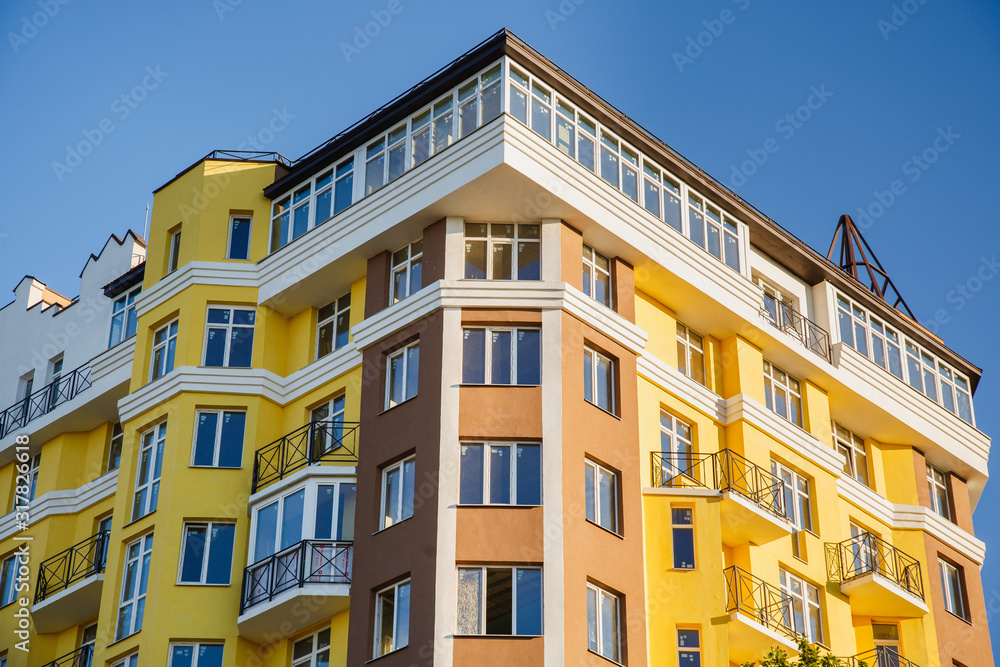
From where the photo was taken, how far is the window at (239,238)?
4219 centimetres

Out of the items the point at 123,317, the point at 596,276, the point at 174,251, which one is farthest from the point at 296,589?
the point at 123,317

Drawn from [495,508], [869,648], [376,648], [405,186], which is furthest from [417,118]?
[869,648]

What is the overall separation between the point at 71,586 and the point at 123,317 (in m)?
8.29

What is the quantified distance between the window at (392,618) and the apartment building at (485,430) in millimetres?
62

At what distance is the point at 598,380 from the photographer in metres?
37.2

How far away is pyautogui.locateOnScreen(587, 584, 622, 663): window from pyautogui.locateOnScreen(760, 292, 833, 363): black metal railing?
12.0 metres

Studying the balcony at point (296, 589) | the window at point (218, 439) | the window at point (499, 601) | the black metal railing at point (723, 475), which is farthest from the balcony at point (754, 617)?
the window at point (218, 439)

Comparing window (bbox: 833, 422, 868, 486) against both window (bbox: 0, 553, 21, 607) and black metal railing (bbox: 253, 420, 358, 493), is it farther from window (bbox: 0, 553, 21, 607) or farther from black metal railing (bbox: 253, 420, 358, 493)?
window (bbox: 0, 553, 21, 607)

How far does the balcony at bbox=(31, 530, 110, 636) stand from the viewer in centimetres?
4094

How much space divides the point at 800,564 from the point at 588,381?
7.98m

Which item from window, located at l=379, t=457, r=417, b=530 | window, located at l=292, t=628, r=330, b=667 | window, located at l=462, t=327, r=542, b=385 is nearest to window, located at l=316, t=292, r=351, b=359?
window, located at l=462, t=327, r=542, b=385

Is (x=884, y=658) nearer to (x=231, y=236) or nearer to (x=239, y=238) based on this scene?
(x=239, y=238)

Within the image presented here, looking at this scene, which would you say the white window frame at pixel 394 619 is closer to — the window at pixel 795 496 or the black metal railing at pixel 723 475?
the black metal railing at pixel 723 475

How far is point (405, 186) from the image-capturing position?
38.9 metres
